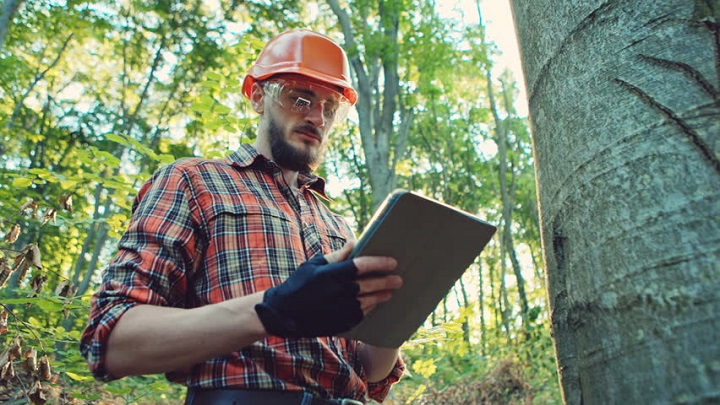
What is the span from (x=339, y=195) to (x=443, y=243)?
61.8 feet

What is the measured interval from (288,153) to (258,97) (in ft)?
1.42

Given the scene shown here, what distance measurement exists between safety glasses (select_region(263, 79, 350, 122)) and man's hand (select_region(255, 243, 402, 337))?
3.81 feet

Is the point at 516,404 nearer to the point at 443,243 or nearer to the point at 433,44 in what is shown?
the point at 433,44

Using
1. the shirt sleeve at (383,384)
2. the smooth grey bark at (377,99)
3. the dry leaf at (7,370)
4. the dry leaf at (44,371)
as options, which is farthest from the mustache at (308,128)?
the smooth grey bark at (377,99)

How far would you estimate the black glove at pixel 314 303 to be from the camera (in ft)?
3.88

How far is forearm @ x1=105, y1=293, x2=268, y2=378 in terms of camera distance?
125 centimetres

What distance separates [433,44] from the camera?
8.74 m

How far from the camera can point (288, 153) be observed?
2156mm

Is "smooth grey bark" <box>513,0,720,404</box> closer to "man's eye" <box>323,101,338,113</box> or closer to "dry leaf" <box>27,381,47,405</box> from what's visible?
"man's eye" <box>323,101,338,113</box>

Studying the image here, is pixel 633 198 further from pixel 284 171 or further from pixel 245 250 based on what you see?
pixel 284 171

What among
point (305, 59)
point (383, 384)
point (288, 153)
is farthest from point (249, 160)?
point (383, 384)

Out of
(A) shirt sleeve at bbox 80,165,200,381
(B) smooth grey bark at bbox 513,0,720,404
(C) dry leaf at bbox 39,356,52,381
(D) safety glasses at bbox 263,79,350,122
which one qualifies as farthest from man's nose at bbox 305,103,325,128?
(C) dry leaf at bbox 39,356,52,381

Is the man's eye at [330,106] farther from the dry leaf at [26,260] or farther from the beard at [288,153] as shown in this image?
the dry leaf at [26,260]

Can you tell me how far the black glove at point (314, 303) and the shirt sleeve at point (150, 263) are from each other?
1.33 ft
